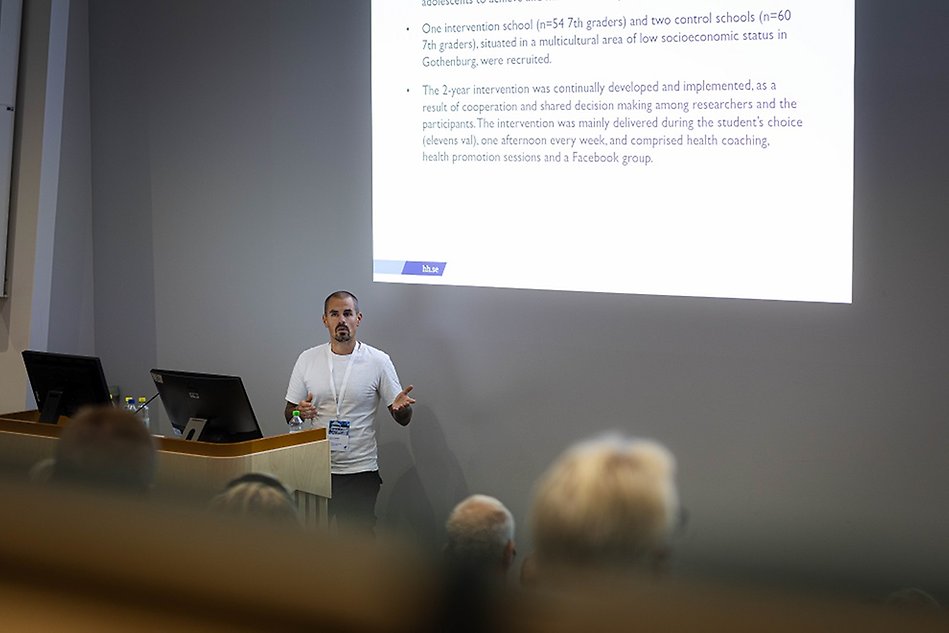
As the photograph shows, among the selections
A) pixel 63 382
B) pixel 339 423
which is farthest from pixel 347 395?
pixel 63 382

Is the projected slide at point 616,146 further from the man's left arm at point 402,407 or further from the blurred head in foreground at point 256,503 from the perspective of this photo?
the blurred head in foreground at point 256,503

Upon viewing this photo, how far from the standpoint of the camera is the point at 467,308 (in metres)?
5.18

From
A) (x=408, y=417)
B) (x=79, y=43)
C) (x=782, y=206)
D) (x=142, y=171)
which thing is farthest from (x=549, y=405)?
(x=79, y=43)

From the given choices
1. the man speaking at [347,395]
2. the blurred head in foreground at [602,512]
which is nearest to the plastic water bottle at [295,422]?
the man speaking at [347,395]

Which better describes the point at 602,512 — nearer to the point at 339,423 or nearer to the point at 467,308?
the point at 339,423

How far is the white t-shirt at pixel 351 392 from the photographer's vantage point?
Result: 4.84 metres

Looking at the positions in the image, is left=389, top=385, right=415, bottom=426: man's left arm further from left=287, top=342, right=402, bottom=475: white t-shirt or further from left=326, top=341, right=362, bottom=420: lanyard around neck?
left=326, top=341, right=362, bottom=420: lanyard around neck

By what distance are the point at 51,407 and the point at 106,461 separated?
4417mm

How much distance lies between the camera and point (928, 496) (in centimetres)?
439

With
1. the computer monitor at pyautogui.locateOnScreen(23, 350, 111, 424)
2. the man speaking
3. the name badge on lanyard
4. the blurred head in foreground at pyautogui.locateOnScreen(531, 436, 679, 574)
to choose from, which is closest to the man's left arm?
the man speaking

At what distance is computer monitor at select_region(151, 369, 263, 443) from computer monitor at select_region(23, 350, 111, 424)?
0.33 metres

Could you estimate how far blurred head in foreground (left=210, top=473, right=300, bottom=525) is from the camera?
34cm

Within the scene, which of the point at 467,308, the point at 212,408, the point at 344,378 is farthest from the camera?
the point at 467,308

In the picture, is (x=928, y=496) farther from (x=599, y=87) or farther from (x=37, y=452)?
(x=37, y=452)
